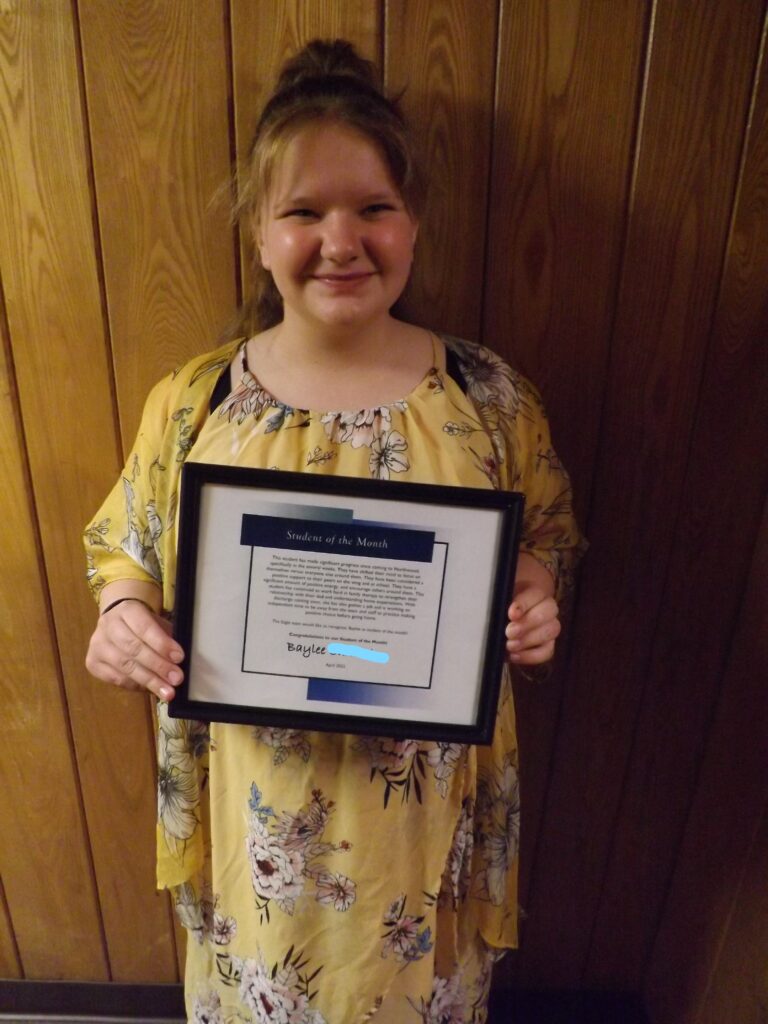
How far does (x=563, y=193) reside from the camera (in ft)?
2.75

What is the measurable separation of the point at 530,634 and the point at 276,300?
475 mm

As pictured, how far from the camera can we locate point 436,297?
34.9 inches

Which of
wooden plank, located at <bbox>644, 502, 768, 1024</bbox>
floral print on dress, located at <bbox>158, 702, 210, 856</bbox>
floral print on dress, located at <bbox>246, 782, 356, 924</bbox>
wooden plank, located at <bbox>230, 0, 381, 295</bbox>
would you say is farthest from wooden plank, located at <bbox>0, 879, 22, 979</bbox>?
wooden plank, located at <bbox>230, 0, 381, 295</bbox>

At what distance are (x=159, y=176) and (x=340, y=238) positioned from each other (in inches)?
13.1

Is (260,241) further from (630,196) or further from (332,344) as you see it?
(630,196)

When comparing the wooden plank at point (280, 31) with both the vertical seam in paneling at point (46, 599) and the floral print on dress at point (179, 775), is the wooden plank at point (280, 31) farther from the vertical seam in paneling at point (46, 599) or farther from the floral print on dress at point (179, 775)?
the floral print on dress at point (179, 775)

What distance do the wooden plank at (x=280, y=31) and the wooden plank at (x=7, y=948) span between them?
127 centimetres

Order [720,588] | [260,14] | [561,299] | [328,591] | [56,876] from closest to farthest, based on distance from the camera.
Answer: [328,591], [260,14], [561,299], [720,588], [56,876]

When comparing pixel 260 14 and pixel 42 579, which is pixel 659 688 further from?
pixel 260 14

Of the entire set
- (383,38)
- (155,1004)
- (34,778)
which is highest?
(383,38)

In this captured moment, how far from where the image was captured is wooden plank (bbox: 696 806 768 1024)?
90cm

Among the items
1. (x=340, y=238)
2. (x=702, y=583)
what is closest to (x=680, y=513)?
(x=702, y=583)

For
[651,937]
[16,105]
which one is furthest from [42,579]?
[651,937]

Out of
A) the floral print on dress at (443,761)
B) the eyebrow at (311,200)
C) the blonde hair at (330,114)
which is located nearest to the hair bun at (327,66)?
the blonde hair at (330,114)
